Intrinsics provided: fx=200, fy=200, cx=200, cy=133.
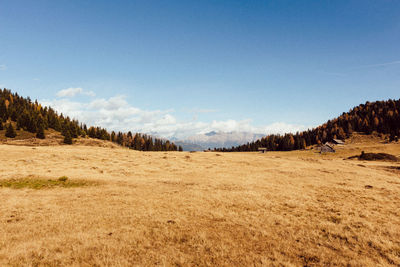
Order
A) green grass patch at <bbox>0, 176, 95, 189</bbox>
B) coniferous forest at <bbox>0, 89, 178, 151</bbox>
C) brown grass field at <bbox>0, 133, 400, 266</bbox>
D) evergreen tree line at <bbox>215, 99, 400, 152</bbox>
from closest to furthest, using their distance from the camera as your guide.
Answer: brown grass field at <bbox>0, 133, 400, 266</bbox> → green grass patch at <bbox>0, 176, 95, 189</bbox> → coniferous forest at <bbox>0, 89, 178, 151</bbox> → evergreen tree line at <bbox>215, 99, 400, 152</bbox>

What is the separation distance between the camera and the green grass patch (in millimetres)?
21688

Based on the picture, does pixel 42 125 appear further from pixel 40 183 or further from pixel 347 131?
pixel 347 131

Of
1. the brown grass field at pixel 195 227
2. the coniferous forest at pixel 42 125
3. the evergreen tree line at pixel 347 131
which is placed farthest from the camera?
the evergreen tree line at pixel 347 131

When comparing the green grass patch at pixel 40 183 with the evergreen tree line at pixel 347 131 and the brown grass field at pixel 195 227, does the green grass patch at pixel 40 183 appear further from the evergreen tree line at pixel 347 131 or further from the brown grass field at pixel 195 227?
the evergreen tree line at pixel 347 131

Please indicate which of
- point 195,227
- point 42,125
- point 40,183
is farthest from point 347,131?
point 42,125

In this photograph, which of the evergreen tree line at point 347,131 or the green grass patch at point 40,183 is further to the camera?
the evergreen tree line at point 347,131

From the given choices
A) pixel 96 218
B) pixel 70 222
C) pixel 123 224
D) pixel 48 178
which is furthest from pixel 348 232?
pixel 48 178

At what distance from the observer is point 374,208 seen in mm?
16641

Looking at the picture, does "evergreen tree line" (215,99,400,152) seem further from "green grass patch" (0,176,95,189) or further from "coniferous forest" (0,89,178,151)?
"green grass patch" (0,176,95,189)

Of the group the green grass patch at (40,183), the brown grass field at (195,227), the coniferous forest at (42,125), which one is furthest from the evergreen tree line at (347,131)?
the green grass patch at (40,183)

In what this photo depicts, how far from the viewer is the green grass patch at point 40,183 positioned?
21.7 meters

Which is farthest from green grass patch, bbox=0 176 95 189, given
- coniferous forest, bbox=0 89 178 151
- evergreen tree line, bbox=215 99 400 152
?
evergreen tree line, bbox=215 99 400 152

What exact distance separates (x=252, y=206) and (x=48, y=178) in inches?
957

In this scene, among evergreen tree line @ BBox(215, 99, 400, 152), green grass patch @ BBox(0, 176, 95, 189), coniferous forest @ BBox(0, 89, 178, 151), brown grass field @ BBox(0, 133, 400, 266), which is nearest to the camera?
brown grass field @ BBox(0, 133, 400, 266)
